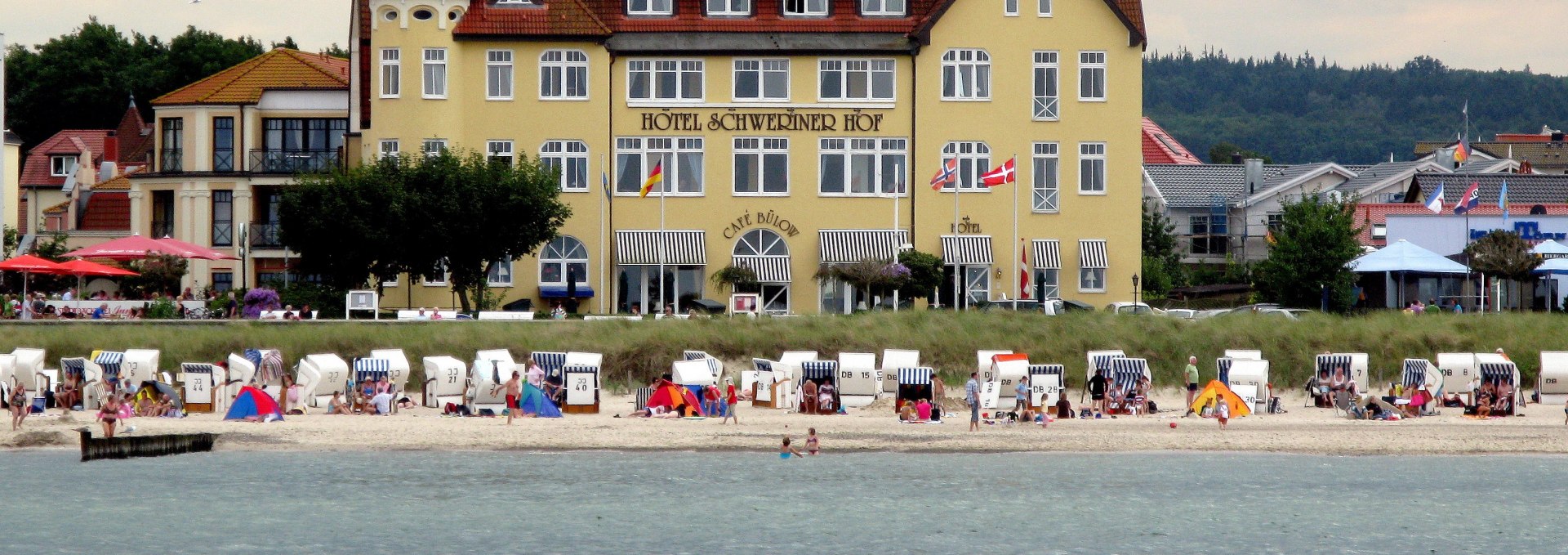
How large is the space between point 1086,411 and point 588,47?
25.0m

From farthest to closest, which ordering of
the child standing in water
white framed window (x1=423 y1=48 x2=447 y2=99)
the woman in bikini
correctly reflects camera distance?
white framed window (x1=423 y1=48 x2=447 y2=99)
the woman in bikini
the child standing in water

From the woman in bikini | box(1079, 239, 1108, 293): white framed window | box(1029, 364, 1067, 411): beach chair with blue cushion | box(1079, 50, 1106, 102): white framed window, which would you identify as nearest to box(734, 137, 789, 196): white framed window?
box(1079, 50, 1106, 102): white framed window

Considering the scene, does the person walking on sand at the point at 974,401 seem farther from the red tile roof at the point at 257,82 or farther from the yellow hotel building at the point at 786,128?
the red tile roof at the point at 257,82

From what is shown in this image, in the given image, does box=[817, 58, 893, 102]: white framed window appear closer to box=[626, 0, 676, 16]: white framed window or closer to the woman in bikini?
box=[626, 0, 676, 16]: white framed window

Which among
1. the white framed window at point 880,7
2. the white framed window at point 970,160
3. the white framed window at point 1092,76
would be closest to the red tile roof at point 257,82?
the white framed window at point 880,7

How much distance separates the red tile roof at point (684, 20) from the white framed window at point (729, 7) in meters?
0.21

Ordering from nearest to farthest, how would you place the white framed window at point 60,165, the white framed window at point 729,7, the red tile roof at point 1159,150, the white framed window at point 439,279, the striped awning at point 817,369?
the striped awning at point 817,369 < the white framed window at point 439,279 < the white framed window at point 729,7 < the white framed window at point 60,165 < the red tile roof at point 1159,150

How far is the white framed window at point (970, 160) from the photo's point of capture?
55781 millimetres

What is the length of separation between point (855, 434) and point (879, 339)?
760 cm

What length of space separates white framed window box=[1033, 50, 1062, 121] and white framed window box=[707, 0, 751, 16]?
890 cm

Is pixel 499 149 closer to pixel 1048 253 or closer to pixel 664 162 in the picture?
pixel 664 162

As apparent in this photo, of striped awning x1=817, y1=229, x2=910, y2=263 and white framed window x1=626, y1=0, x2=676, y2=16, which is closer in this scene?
striped awning x1=817, y1=229, x2=910, y2=263

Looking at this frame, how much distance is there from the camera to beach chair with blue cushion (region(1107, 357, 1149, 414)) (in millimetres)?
36000

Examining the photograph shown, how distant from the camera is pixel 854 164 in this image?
184 ft
